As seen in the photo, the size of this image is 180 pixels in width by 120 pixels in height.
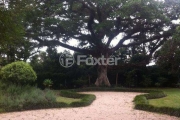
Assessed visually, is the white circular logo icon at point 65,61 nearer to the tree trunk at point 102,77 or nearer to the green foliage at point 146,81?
the tree trunk at point 102,77

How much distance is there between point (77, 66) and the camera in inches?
727

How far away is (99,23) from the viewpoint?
15.0m

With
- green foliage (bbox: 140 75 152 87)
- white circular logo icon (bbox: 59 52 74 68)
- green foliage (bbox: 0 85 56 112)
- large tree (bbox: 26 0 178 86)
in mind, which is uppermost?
large tree (bbox: 26 0 178 86)

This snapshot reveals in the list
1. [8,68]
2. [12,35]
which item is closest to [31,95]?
[8,68]

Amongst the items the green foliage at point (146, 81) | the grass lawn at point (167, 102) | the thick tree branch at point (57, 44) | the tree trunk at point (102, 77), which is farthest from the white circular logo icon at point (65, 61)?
the grass lawn at point (167, 102)

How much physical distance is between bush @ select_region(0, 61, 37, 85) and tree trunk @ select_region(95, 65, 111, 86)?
22.8ft

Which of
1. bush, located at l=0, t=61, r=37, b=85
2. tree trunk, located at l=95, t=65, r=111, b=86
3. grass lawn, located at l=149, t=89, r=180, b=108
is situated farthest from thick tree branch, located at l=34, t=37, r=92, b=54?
grass lawn, located at l=149, t=89, r=180, b=108

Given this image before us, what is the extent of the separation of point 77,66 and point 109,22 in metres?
5.37

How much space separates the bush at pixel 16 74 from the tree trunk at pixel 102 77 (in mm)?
6955

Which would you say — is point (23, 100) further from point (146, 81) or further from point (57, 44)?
point (146, 81)

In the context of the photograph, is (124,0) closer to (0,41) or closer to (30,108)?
(30,108)

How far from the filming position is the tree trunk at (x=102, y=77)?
17.5 metres

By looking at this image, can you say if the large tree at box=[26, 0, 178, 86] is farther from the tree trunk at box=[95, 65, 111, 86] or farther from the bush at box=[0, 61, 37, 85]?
the bush at box=[0, 61, 37, 85]

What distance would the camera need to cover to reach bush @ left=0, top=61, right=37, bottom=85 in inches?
448
